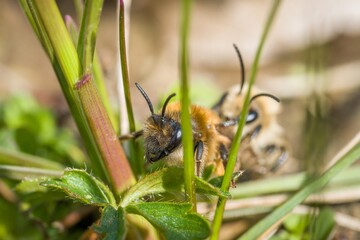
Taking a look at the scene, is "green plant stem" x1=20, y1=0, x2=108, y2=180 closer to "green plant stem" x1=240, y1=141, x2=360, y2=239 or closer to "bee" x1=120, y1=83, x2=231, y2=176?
"bee" x1=120, y1=83, x2=231, y2=176

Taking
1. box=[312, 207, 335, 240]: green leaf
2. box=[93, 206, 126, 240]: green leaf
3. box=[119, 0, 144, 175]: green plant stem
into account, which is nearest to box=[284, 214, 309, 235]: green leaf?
box=[312, 207, 335, 240]: green leaf

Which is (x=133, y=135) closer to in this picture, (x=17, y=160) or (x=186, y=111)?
(x=17, y=160)

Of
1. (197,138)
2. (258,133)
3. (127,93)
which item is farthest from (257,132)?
(127,93)

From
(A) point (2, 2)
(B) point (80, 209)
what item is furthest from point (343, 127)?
(A) point (2, 2)

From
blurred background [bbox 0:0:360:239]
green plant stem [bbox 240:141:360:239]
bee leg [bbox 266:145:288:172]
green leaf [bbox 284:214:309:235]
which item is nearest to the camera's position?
green plant stem [bbox 240:141:360:239]

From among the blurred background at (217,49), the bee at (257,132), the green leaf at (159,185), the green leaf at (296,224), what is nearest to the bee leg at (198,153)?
the green leaf at (159,185)
